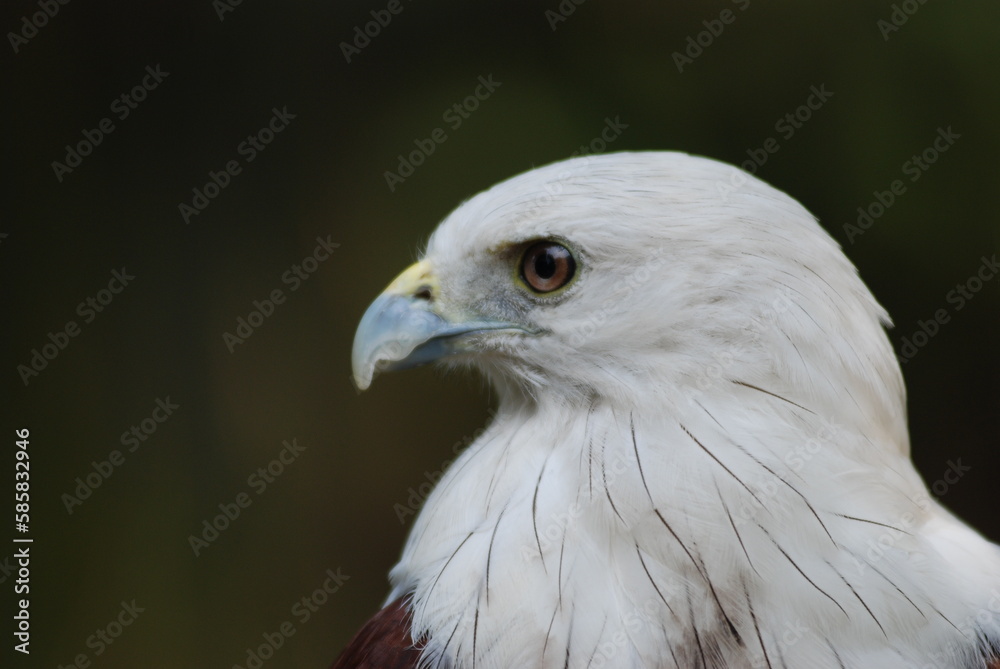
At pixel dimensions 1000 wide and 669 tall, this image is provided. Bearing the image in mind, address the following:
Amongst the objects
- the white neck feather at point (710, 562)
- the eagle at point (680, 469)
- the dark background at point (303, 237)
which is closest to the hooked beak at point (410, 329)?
the eagle at point (680, 469)

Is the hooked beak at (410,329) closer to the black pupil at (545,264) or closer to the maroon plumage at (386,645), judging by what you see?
the black pupil at (545,264)

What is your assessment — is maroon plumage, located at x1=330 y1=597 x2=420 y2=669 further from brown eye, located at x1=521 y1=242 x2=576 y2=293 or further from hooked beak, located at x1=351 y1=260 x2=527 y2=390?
brown eye, located at x1=521 y1=242 x2=576 y2=293

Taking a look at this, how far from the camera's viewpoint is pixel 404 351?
6.09 ft

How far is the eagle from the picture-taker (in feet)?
4.89

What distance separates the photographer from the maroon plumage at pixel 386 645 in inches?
64.4

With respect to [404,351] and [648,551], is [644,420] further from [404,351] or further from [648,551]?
[404,351]

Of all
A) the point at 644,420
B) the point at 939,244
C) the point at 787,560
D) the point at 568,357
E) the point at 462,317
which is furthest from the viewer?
the point at 939,244

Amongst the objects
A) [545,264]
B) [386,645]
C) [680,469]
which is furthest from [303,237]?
[680,469]

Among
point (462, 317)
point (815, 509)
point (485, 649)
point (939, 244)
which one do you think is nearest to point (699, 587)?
point (815, 509)

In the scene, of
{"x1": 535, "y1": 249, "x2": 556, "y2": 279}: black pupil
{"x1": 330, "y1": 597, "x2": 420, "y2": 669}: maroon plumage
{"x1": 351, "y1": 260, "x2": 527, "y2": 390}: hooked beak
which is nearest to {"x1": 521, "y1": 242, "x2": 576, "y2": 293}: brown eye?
{"x1": 535, "y1": 249, "x2": 556, "y2": 279}: black pupil

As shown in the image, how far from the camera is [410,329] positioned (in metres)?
1.85

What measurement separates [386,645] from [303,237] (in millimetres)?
2771

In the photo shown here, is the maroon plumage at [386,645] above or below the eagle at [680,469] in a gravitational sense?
below

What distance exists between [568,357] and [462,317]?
261 millimetres
